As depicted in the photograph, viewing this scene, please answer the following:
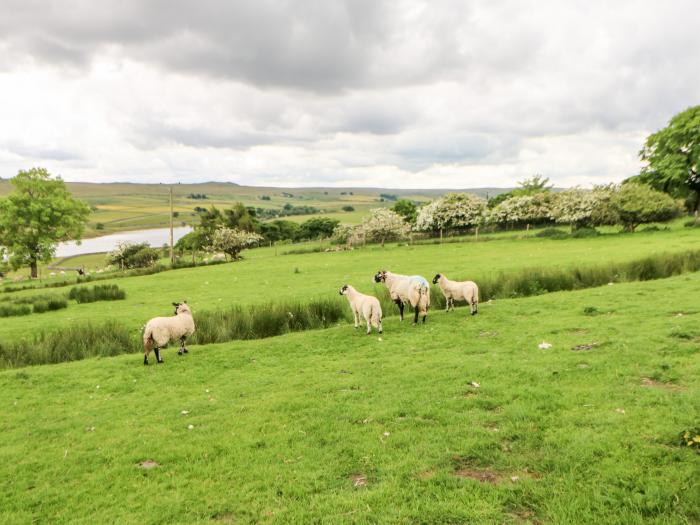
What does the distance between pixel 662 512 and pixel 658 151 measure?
199 feet

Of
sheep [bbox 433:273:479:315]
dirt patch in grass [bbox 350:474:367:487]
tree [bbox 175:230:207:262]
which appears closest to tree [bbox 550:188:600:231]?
sheep [bbox 433:273:479:315]

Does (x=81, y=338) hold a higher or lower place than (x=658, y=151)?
lower

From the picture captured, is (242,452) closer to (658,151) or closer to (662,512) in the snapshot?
(662,512)

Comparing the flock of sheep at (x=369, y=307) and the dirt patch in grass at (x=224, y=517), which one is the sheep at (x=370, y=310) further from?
the dirt patch in grass at (x=224, y=517)

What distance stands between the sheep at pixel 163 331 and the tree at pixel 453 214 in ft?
182

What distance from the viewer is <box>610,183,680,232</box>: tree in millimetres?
45406

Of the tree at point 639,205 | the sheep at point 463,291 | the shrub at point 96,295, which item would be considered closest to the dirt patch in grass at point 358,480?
the sheep at point 463,291

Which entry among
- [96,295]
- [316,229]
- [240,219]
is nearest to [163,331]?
[96,295]

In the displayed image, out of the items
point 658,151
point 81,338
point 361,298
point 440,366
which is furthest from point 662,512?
point 658,151

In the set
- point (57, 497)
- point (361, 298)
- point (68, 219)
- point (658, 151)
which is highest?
point (658, 151)

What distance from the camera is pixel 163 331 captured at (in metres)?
12.0

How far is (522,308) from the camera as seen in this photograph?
609 inches

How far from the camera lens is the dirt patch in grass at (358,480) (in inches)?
226

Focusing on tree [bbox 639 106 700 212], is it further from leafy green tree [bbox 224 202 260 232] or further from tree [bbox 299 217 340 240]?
leafy green tree [bbox 224 202 260 232]
